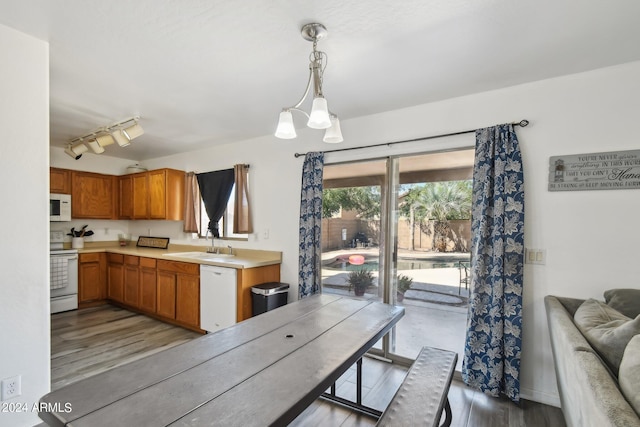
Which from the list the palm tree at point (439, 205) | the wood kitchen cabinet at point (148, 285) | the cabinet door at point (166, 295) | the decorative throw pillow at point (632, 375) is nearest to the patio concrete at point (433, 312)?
the palm tree at point (439, 205)

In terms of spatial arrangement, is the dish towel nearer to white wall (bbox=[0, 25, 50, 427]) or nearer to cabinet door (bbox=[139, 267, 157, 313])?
cabinet door (bbox=[139, 267, 157, 313])

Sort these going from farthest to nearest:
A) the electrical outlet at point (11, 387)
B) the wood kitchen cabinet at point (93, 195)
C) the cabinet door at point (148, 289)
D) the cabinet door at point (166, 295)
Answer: the wood kitchen cabinet at point (93, 195)
the cabinet door at point (148, 289)
the cabinet door at point (166, 295)
the electrical outlet at point (11, 387)

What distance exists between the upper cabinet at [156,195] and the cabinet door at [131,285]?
0.82 m

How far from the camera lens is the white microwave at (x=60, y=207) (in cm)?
420

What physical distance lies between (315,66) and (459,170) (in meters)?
1.70

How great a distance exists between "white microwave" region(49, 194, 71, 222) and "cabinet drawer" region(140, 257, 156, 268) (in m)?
1.34

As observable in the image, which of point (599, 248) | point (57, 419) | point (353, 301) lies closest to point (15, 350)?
point (57, 419)

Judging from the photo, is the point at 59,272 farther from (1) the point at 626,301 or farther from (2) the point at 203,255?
(1) the point at 626,301

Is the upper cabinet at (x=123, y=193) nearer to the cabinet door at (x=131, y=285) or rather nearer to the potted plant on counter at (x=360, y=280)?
the cabinet door at (x=131, y=285)

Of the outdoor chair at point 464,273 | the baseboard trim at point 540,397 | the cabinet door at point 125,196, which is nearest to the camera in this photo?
the baseboard trim at point 540,397

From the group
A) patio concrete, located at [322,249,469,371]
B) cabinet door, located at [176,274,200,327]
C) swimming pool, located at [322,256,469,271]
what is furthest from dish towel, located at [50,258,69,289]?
patio concrete, located at [322,249,469,371]

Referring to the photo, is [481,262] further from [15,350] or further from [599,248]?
[15,350]

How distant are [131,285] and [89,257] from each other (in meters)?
0.90

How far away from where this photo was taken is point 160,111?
115 inches
